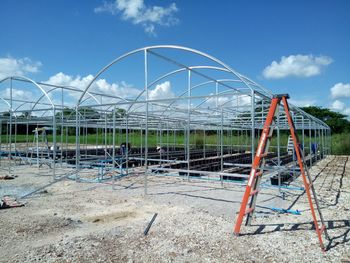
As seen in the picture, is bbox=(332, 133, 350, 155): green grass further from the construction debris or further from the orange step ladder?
the construction debris

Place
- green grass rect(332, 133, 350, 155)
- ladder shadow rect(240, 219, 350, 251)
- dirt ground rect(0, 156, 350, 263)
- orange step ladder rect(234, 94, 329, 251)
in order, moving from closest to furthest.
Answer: dirt ground rect(0, 156, 350, 263)
ladder shadow rect(240, 219, 350, 251)
orange step ladder rect(234, 94, 329, 251)
green grass rect(332, 133, 350, 155)

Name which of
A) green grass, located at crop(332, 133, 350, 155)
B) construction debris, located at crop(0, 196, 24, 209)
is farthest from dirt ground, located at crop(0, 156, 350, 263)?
green grass, located at crop(332, 133, 350, 155)

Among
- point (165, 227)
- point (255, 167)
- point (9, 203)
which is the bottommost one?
point (165, 227)

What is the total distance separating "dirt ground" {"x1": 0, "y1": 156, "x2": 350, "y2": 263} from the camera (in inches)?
151

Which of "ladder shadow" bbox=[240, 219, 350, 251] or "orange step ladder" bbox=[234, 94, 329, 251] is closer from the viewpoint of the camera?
"ladder shadow" bbox=[240, 219, 350, 251]

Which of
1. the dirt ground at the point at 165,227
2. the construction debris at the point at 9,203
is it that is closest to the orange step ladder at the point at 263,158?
the dirt ground at the point at 165,227

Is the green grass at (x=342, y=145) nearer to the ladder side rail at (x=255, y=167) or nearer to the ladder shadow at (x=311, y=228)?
the ladder shadow at (x=311, y=228)

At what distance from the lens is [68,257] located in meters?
3.76

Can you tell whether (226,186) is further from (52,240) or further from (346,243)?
(52,240)

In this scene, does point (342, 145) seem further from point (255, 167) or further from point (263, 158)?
point (255, 167)

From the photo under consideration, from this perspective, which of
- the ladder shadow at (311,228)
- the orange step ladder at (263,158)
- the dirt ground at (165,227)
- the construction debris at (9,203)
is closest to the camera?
the dirt ground at (165,227)

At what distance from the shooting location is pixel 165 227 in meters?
4.87

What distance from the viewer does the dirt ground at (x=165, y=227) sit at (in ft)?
12.6

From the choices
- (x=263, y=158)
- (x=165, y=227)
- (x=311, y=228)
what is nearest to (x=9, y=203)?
(x=165, y=227)
